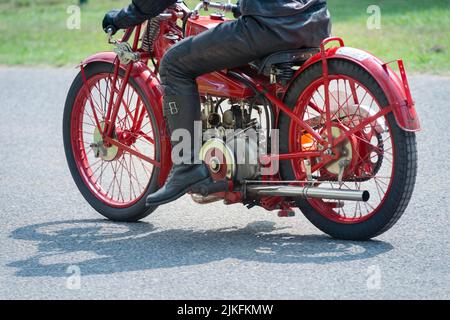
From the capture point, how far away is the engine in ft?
20.9

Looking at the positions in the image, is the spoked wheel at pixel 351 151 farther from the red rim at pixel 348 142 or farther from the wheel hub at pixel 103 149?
the wheel hub at pixel 103 149

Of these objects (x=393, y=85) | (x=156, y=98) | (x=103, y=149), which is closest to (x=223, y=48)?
(x=156, y=98)

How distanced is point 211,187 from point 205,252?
0.39 meters

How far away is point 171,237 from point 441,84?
221 inches

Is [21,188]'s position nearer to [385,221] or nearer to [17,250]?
[17,250]

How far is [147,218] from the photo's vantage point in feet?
23.4

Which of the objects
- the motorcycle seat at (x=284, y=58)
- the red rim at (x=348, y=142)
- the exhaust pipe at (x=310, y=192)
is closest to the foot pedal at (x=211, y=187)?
the exhaust pipe at (x=310, y=192)

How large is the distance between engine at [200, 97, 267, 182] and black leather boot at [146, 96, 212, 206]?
8 centimetres

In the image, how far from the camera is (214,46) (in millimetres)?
6184

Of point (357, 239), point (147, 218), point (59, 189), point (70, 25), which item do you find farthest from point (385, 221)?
point (70, 25)

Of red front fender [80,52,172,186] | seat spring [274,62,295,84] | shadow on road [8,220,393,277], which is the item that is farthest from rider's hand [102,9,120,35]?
shadow on road [8,220,393,277]

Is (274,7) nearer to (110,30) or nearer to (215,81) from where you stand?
(215,81)

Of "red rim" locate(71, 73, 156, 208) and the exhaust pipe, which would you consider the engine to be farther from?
"red rim" locate(71, 73, 156, 208)
